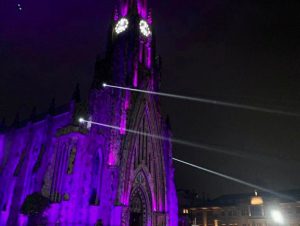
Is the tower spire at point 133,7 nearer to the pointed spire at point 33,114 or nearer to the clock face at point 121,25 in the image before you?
the clock face at point 121,25

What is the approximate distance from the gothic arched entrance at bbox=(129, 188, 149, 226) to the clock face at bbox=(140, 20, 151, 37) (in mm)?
31126

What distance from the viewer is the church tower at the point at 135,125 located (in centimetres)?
3903

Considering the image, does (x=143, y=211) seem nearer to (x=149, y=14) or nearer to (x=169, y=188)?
(x=169, y=188)

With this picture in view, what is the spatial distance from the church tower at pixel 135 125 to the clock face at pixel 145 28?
0.21 metres

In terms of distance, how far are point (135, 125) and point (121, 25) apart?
22933 mm

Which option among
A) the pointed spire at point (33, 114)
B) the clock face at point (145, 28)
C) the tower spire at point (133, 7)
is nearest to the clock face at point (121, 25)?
the tower spire at point (133, 7)

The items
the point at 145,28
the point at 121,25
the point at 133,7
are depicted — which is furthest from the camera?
the point at 145,28

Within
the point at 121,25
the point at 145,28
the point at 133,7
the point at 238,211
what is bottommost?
the point at 238,211

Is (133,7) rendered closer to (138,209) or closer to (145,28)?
(145,28)

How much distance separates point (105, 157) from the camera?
128ft

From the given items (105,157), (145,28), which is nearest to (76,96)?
(105,157)

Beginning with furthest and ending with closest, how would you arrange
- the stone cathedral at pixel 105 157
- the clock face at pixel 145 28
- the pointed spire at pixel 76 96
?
the clock face at pixel 145 28 < the pointed spire at pixel 76 96 < the stone cathedral at pixel 105 157

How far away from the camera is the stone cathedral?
122 ft

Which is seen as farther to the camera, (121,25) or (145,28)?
(145,28)
